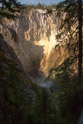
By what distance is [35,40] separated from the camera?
4944cm

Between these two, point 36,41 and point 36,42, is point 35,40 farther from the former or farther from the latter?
point 36,42

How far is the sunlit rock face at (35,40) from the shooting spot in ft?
131

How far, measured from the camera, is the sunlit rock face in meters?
Result: 40.1

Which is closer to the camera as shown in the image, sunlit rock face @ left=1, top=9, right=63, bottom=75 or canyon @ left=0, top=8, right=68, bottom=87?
canyon @ left=0, top=8, right=68, bottom=87

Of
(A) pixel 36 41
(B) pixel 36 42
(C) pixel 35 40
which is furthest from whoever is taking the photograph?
(C) pixel 35 40

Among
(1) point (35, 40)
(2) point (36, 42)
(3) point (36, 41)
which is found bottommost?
(2) point (36, 42)

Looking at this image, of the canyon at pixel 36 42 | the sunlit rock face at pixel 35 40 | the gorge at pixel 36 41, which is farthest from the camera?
the sunlit rock face at pixel 35 40

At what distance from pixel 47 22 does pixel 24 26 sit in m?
8.33

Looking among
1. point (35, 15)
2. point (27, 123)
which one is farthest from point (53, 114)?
point (35, 15)

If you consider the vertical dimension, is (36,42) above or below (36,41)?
below

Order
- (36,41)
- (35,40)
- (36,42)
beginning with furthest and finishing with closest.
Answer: (35,40)
(36,41)
(36,42)

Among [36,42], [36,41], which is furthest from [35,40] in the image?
[36,42]

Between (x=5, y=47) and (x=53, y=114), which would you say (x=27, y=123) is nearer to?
(x=53, y=114)

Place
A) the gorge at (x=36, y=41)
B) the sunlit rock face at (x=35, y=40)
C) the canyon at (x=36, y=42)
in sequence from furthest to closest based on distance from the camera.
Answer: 1. the sunlit rock face at (x=35, y=40)
2. the gorge at (x=36, y=41)
3. the canyon at (x=36, y=42)
